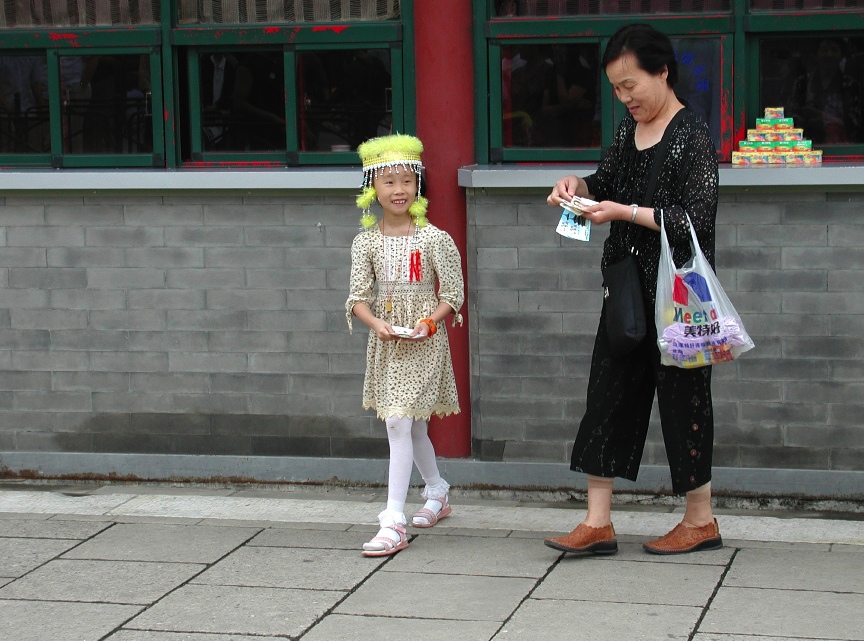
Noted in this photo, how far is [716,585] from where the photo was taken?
4.92 metres

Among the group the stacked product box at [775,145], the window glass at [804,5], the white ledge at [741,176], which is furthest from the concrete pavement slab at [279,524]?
the window glass at [804,5]

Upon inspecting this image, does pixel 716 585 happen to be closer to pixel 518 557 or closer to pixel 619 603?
pixel 619 603

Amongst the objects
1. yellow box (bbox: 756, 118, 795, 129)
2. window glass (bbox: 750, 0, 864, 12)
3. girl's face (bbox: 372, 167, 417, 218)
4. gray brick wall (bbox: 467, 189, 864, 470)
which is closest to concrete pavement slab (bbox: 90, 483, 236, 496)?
gray brick wall (bbox: 467, 189, 864, 470)

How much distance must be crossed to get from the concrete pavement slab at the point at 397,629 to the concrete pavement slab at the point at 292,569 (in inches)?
15.1

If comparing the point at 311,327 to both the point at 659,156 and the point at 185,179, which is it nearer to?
the point at 185,179

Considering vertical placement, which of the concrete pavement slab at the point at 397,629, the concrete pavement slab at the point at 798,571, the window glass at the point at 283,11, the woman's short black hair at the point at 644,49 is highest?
the window glass at the point at 283,11

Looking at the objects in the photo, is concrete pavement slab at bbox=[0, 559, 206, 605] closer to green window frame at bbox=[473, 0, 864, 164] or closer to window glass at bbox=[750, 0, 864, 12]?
green window frame at bbox=[473, 0, 864, 164]

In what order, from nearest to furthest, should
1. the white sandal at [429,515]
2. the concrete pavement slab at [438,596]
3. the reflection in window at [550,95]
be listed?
the concrete pavement slab at [438,596] < the white sandal at [429,515] < the reflection in window at [550,95]

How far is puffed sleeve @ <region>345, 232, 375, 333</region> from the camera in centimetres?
557

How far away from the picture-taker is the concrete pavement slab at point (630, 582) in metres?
4.81

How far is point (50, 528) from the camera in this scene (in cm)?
595

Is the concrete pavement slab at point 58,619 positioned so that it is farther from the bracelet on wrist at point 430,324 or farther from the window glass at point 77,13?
the window glass at point 77,13

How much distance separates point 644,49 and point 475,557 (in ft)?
6.82

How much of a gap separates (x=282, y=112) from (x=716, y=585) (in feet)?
10.7
